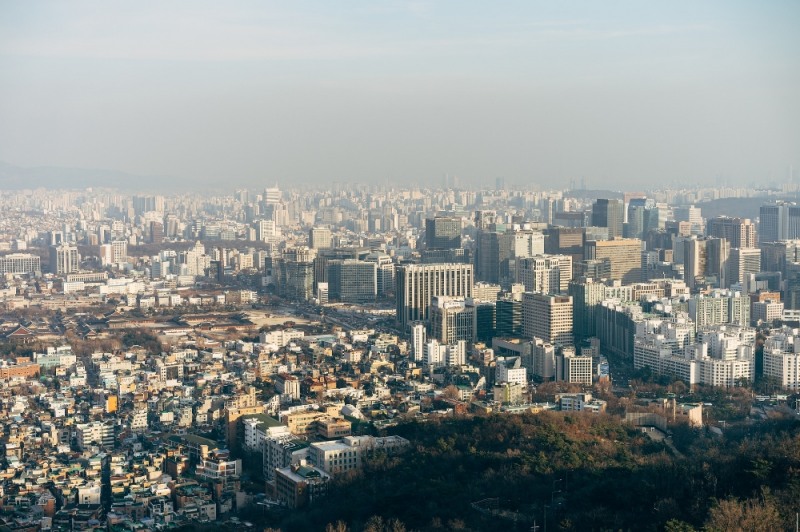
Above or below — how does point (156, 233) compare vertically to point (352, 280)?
above

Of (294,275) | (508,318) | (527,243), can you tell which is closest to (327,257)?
(294,275)

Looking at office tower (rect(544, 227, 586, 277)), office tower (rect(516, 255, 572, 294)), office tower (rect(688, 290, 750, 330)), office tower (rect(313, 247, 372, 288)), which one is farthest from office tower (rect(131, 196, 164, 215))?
office tower (rect(688, 290, 750, 330))

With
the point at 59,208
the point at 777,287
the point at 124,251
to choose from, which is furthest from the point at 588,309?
the point at 59,208

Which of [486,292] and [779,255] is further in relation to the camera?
[779,255]

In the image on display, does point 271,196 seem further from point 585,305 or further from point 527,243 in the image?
point 585,305

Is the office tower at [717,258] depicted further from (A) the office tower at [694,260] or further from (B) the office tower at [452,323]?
(B) the office tower at [452,323]

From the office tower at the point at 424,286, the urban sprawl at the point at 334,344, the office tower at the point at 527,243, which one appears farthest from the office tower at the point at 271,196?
the office tower at the point at 424,286
